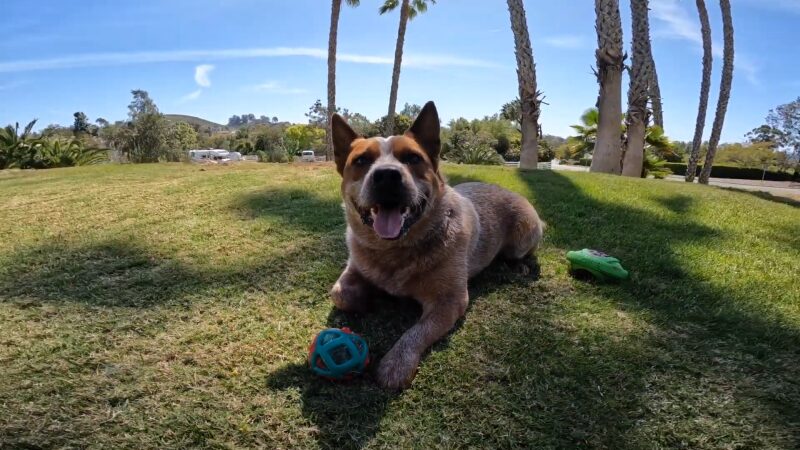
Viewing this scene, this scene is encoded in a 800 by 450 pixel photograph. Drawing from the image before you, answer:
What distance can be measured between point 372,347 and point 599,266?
2.35 m

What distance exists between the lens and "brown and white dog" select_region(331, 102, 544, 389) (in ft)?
10.3

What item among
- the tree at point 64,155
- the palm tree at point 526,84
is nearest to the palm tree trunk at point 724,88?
the palm tree at point 526,84

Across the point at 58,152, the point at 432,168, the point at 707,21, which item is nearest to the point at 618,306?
the point at 432,168

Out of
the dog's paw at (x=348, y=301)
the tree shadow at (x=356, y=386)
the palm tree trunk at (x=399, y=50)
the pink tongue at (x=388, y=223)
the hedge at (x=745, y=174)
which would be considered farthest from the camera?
the hedge at (x=745, y=174)

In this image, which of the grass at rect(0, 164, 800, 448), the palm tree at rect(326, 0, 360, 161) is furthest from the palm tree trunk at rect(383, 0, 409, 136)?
the grass at rect(0, 164, 800, 448)

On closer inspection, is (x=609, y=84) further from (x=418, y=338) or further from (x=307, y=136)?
(x=307, y=136)

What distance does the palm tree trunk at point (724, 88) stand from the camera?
60.8 ft

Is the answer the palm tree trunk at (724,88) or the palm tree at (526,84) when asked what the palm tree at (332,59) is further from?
the palm tree trunk at (724,88)

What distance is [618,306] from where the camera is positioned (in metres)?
3.82

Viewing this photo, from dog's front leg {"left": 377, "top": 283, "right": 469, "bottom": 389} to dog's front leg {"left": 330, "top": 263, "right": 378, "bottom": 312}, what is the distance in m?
0.52

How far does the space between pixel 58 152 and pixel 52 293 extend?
22898mm

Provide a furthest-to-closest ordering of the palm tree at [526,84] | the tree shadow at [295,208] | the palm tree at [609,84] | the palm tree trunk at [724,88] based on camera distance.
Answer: the palm tree trunk at [724,88] → the palm tree at [526,84] → the palm tree at [609,84] → the tree shadow at [295,208]

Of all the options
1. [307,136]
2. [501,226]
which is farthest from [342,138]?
[307,136]

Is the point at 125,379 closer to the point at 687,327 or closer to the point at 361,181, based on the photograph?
the point at 361,181
